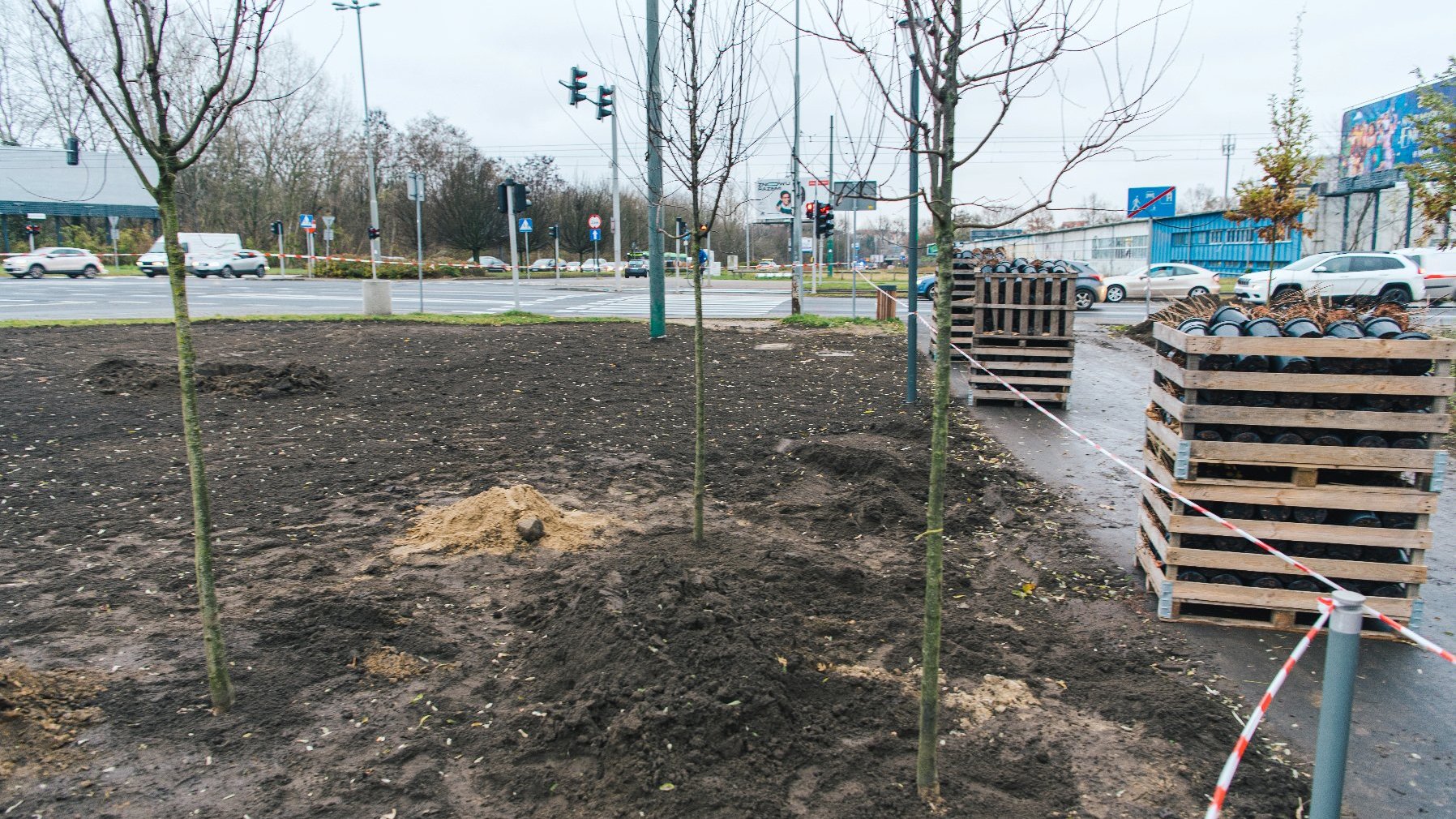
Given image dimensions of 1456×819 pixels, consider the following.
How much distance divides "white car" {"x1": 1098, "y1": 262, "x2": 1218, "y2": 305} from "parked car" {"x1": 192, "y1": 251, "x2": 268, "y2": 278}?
3876cm

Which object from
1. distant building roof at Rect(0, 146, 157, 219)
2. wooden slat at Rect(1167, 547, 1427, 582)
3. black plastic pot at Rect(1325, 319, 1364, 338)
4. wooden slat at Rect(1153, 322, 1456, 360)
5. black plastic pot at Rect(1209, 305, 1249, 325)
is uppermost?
distant building roof at Rect(0, 146, 157, 219)

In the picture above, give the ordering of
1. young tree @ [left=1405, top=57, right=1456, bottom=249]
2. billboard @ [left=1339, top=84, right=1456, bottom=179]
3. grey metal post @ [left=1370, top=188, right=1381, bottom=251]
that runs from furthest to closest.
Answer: grey metal post @ [left=1370, top=188, right=1381, bottom=251] < billboard @ [left=1339, top=84, right=1456, bottom=179] < young tree @ [left=1405, top=57, right=1456, bottom=249]

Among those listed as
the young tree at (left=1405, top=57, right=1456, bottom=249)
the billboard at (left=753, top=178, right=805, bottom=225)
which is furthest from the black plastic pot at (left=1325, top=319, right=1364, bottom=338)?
the billboard at (left=753, top=178, right=805, bottom=225)

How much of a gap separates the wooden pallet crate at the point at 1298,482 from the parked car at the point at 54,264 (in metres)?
48.1

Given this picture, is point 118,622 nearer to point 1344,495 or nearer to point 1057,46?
point 1057,46

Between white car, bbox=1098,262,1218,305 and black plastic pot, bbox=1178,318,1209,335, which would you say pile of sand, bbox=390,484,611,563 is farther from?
white car, bbox=1098,262,1218,305

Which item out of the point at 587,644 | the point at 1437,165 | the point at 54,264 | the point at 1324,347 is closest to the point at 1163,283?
the point at 1437,165

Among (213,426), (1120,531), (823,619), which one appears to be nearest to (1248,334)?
(1120,531)

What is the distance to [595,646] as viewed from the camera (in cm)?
387

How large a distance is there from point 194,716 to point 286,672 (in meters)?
0.42

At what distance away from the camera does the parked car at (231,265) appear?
42.6m

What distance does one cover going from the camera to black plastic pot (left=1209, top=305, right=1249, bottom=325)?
4.86 metres

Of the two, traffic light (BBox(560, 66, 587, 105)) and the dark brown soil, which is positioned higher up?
traffic light (BBox(560, 66, 587, 105))

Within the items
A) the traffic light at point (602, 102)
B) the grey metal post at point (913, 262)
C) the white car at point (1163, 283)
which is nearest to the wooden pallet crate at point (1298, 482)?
the grey metal post at point (913, 262)
